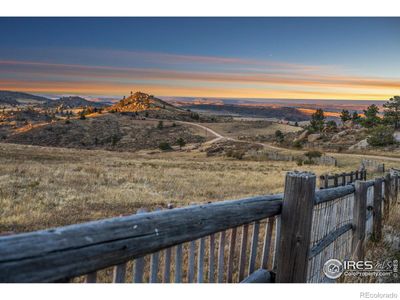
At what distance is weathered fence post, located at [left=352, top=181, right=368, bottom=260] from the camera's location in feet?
18.2

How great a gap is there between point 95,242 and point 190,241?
0.87 meters

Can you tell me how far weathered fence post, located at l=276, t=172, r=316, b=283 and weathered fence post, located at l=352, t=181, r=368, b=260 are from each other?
8.35ft

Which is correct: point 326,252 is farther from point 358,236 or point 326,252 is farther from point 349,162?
point 349,162

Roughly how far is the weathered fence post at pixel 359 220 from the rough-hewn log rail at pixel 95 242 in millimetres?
3660

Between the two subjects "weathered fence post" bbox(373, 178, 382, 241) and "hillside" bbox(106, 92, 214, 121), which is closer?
"weathered fence post" bbox(373, 178, 382, 241)

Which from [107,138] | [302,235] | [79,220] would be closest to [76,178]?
[79,220]

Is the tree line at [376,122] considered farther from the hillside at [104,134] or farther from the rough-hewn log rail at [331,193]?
the rough-hewn log rail at [331,193]

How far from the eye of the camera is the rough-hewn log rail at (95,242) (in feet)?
5.18

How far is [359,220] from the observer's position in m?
5.59

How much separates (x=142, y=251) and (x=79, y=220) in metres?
8.49

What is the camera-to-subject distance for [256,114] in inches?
7470

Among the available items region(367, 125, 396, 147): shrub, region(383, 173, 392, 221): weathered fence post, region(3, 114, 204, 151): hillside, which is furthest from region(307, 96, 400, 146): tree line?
region(383, 173, 392, 221): weathered fence post

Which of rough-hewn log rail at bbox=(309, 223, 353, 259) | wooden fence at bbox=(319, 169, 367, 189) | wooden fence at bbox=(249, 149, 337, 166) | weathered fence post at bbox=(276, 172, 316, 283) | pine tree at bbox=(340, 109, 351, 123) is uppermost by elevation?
pine tree at bbox=(340, 109, 351, 123)

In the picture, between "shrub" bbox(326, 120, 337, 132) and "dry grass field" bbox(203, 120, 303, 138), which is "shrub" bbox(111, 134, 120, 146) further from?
"shrub" bbox(326, 120, 337, 132)
